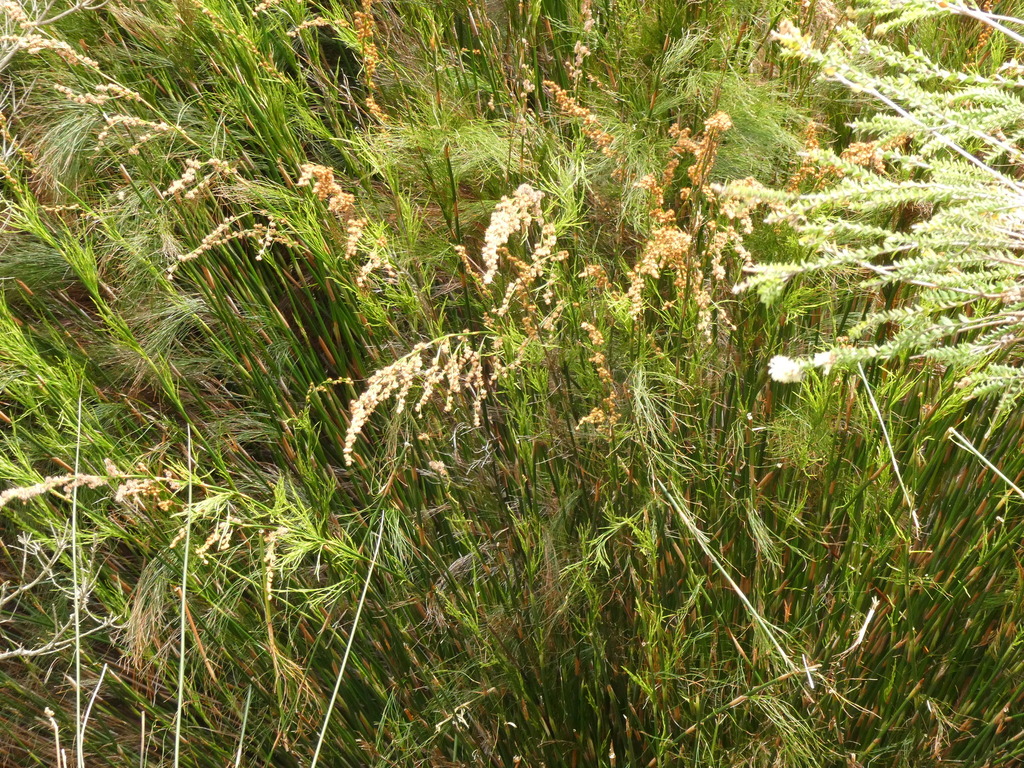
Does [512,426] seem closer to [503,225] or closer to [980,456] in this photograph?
[503,225]

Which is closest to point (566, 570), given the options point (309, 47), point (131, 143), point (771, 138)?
point (771, 138)

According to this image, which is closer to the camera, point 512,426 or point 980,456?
point 980,456

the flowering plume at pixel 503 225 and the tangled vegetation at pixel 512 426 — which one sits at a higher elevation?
the flowering plume at pixel 503 225

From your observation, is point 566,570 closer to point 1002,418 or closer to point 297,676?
point 297,676

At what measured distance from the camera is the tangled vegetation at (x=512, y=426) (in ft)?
4.24

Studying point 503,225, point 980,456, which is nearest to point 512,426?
point 503,225

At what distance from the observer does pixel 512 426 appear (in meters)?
1.43

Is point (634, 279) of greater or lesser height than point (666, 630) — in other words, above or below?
above

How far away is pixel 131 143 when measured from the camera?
1.84 meters

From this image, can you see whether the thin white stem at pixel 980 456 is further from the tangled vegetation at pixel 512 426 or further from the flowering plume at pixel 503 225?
the flowering plume at pixel 503 225

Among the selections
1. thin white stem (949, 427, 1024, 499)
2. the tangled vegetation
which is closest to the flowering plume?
the tangled vegetation

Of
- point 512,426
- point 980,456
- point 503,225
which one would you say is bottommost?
point 512,426

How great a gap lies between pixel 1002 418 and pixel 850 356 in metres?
0.88

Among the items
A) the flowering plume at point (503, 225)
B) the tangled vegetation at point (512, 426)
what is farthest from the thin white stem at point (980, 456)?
the flowering plume at point (503, 225)
